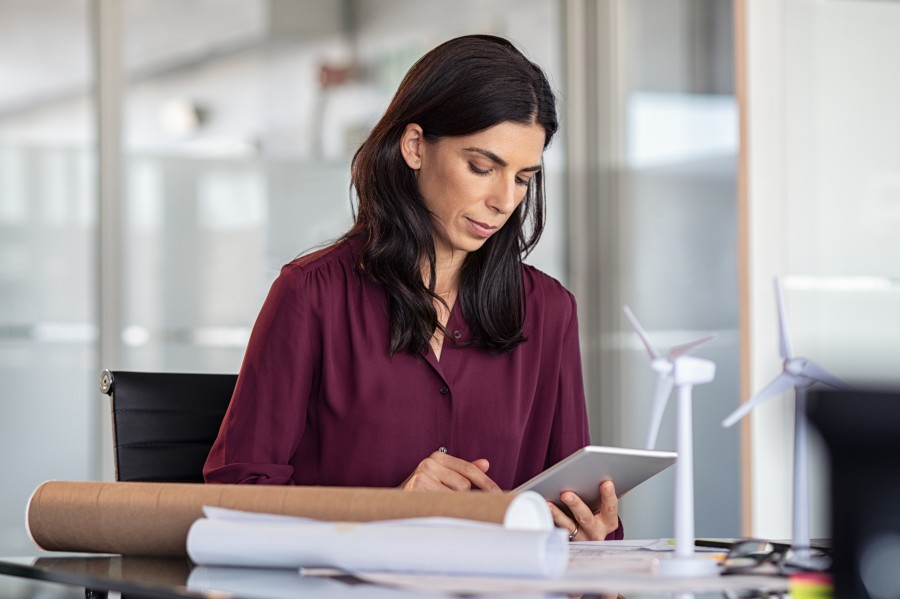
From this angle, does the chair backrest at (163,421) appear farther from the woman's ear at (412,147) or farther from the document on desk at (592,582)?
the document on desk at (592,582)

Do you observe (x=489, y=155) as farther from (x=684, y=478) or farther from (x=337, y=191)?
(x=337, y=191)

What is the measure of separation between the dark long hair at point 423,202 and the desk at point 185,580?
34.0 inches

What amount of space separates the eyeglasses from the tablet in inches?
5.5

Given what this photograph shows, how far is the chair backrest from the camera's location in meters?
2.11

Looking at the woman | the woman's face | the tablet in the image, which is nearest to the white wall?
the woman

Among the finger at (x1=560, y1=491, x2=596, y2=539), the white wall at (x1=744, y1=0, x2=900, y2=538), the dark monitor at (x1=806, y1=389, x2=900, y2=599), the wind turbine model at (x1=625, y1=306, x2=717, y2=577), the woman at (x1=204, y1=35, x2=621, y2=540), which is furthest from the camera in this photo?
the white wall at (x1=744, y1=0, x2=900, y2=538)

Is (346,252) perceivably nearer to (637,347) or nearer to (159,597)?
(159,597)

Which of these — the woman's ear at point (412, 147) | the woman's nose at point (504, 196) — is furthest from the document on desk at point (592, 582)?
the woman's ear at point (412, 147)

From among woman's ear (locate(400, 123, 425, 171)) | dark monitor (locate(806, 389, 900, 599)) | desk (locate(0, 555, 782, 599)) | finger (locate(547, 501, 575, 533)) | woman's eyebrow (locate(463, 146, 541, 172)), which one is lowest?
finger (locate(547, 501, 575, 533))

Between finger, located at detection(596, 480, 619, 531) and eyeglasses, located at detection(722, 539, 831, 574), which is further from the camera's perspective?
finger, located at detection(596, 480, 619, 531)

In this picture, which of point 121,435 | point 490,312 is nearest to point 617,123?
point 490,312

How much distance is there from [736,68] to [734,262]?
26.4 inches

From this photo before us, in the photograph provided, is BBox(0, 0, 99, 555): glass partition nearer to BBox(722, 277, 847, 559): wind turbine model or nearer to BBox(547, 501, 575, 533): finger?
BBox(547, 501, 575, 533): finger

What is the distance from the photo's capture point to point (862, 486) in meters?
1.02
